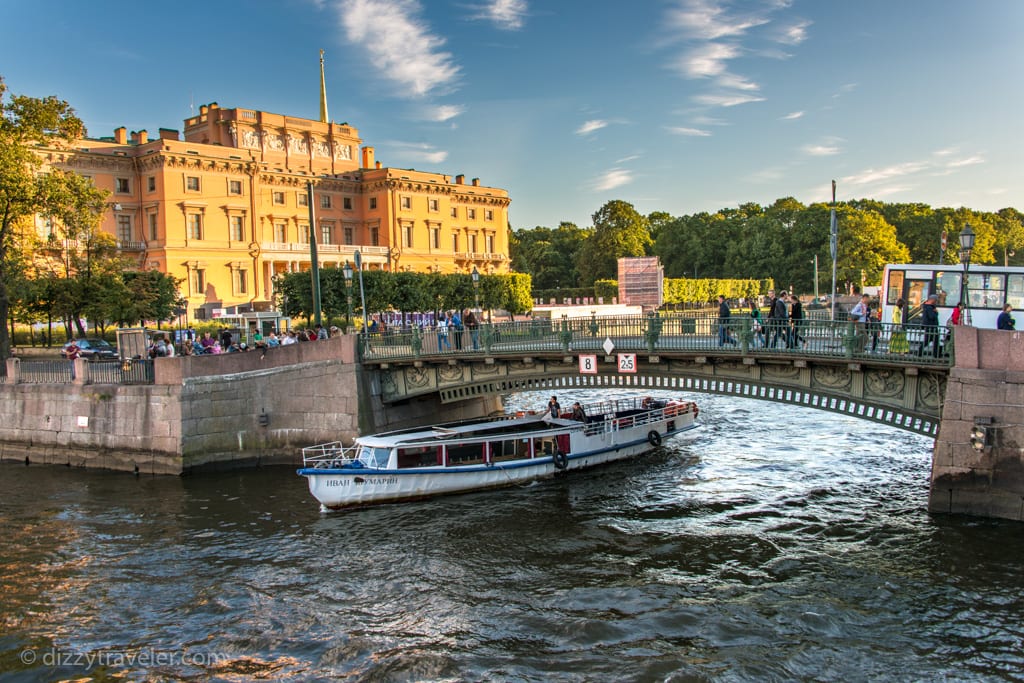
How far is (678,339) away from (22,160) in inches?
1055

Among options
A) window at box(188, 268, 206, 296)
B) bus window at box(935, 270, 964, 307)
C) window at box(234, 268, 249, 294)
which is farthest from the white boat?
window at box(234, 268, 249, 294)

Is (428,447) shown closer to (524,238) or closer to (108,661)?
(108,661)

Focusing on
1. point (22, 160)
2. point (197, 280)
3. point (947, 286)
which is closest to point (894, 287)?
point (947, 286)

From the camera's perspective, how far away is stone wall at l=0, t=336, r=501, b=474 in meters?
24.8

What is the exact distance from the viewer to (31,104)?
2991 centimetres

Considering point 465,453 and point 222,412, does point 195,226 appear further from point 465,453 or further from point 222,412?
point 465,453

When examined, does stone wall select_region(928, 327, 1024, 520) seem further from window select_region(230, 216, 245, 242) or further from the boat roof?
window select_region(230, 216, 245, 242)

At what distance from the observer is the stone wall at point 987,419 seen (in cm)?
1525

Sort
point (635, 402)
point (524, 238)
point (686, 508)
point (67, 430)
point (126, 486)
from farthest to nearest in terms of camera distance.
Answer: point (524, 238), point (635, 402), point (67, 430), point (126, 486), point (686, 508)

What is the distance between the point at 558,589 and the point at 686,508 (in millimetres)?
5969

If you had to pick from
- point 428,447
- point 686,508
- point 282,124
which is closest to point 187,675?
point 428,447

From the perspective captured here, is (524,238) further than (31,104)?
Yes

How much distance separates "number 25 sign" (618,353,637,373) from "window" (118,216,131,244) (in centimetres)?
5612

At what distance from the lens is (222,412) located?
25.1m
